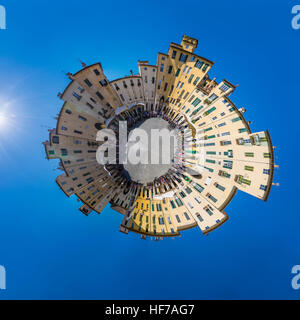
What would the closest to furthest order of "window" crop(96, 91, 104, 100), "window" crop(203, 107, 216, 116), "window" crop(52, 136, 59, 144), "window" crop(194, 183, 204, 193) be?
1. "window" crop(52, 136, 59, 144)
2. "window" crop(96, 91, 104, 100)
3. "window" crop(203, 107, 216, 116)
4. "window" crop(194, 183, 204, 193)

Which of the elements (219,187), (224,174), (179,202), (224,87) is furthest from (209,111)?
(179,202)

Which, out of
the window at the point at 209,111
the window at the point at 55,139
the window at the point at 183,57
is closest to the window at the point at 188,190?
the window at the point at 209,111

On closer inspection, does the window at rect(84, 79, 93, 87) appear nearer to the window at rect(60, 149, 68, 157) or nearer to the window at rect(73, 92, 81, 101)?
the window at rect(73, 92, 81, 101)

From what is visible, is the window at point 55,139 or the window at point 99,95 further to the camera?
the window at point 99,95

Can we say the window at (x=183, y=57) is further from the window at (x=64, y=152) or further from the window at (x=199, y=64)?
the window at (x=64, y=152)

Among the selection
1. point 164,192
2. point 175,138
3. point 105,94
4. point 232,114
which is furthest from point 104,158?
point 232,114

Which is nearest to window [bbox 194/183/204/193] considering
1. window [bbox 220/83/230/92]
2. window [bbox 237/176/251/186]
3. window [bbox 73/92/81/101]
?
window [bbox 237/176/251/186]

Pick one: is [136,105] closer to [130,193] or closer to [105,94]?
[105,94]

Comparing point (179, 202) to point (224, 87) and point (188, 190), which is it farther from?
point (224, 87)
